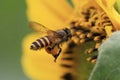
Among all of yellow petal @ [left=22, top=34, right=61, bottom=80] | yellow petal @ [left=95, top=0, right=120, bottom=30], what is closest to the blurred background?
yellow petal @ [left=22, top=34, right=61, bottom=80]

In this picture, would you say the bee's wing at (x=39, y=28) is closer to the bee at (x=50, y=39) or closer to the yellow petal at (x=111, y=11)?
the bee at (x=50, y=39)

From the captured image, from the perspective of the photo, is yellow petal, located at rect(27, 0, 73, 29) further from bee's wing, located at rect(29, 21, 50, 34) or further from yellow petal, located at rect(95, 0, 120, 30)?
yellow petal, located at rect(95, 0, 120, 30)

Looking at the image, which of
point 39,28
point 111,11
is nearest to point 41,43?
point 39,28

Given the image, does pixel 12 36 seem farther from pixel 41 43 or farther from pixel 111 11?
pixel 111 11

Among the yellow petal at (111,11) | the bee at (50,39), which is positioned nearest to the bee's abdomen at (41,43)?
the bee at (50,39)

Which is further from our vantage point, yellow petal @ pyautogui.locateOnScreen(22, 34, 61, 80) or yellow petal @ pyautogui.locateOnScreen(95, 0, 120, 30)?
yellow petal @ pyautogui.locateOnScreen(22, 34, 61, 80)

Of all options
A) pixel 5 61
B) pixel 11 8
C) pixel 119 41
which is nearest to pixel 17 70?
pixel 5 61

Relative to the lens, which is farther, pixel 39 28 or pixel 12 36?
pixel 12 36

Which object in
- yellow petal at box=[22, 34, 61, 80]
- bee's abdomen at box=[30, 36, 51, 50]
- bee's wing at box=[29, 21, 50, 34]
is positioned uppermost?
bee's wing at box=[29, 21, 50, 34]

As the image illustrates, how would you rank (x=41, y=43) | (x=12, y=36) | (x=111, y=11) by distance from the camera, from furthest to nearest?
(x=12, y=36)
(x=41, y=43)
(x=111, y=11)
